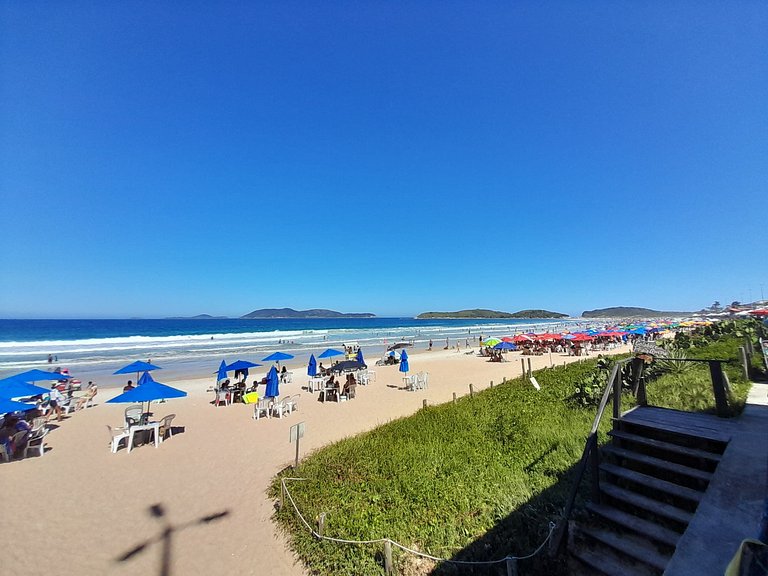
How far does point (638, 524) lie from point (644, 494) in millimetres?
690

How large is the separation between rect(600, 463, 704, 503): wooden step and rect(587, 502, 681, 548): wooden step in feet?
1.59

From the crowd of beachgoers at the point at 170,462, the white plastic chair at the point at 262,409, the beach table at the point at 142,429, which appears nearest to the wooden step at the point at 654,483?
the crowd of beachgoers at the point at 170,462

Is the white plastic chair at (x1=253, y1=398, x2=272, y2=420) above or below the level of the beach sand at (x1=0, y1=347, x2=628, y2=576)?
above

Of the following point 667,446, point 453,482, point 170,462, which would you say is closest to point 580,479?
point 667,446

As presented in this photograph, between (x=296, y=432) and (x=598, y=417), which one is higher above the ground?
(x=598, y=417)

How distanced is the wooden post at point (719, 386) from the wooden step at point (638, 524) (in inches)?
128

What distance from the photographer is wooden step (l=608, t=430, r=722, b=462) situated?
508cm

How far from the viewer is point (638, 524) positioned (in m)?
4.77

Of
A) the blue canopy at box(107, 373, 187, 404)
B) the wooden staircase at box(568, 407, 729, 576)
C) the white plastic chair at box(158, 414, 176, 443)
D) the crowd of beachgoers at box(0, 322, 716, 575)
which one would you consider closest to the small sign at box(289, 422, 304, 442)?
the crowd of beachgoers at box(0, 322, 716, 575)

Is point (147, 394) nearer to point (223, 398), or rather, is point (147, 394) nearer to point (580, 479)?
point (223, 398)

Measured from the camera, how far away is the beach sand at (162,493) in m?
6.09

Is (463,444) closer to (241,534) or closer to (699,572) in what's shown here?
(241,534)

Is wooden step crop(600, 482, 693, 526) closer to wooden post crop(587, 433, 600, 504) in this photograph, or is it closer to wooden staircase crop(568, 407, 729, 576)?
wooden staircase crop(568, 407, 729, 576)

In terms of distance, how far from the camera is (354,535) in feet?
20.0
